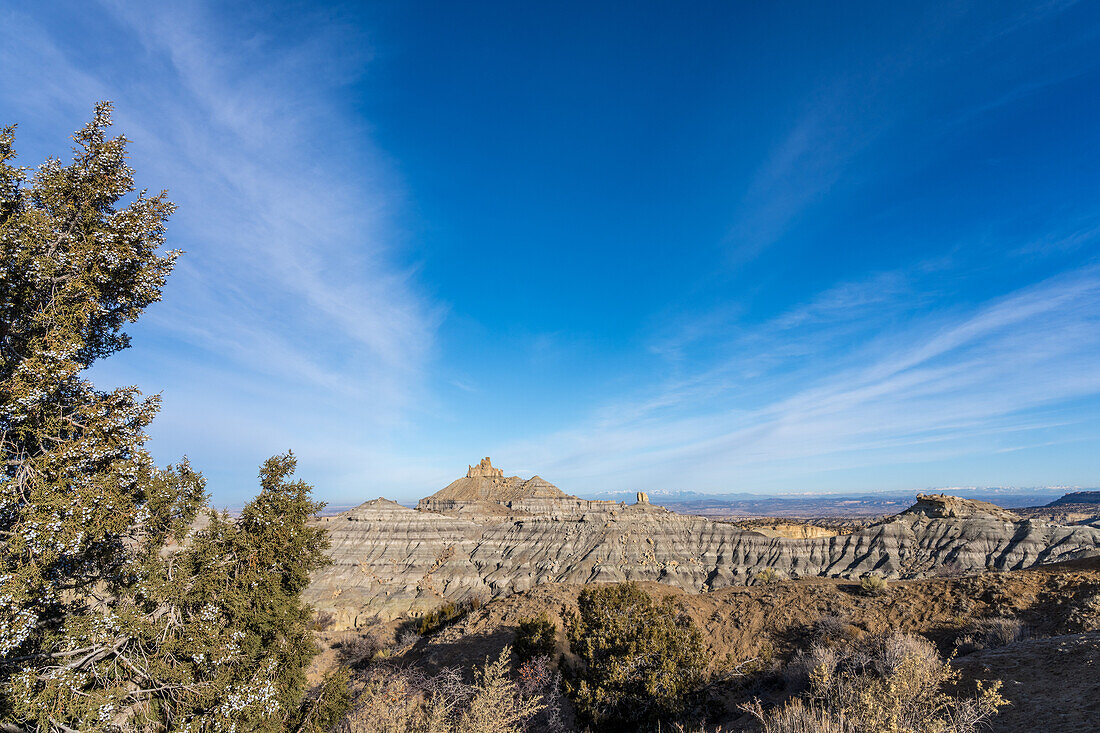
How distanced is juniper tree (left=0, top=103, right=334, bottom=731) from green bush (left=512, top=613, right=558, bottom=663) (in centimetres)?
1067

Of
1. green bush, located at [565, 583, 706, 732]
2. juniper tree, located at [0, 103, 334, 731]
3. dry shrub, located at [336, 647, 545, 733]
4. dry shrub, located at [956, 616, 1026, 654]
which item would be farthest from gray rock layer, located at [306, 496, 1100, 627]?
juniper tree, located at [0, 103, 334, 731]

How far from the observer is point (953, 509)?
2179 inches

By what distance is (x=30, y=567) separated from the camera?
7.94m

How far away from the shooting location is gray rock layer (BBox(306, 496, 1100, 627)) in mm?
46844

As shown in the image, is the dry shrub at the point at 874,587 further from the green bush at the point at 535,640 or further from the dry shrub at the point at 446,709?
the dry shrub at the point at 446,709

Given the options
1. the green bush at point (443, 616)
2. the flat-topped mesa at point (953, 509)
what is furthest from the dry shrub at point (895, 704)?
the flat-topped mesa at point (953, 509)

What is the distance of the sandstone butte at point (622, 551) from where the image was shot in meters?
46.8

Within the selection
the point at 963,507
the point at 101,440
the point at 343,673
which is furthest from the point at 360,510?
the point at 963,507

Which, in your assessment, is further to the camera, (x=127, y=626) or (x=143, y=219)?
(x=143, y=219)

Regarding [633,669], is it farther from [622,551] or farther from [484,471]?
[484,471]

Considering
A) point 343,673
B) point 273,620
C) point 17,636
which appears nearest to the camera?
point 17,636

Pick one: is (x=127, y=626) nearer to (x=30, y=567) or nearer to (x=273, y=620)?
(x=30, y=567)

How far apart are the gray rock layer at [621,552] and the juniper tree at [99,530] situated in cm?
3937

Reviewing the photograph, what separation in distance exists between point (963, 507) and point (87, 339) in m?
79.6
